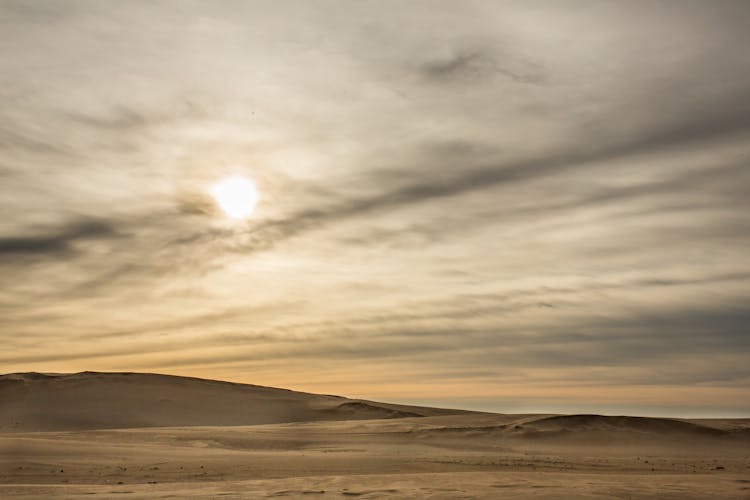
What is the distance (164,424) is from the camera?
6131 cm

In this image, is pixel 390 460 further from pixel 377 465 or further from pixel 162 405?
pixel 162 405

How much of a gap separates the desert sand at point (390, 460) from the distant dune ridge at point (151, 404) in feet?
5.41

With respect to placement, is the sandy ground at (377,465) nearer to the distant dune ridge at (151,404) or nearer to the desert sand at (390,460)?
the desert sand at (390,460)

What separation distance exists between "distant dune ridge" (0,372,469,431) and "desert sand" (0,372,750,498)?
1.65 meters

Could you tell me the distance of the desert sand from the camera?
15.1 meters

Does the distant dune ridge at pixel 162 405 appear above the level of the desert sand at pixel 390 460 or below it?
above

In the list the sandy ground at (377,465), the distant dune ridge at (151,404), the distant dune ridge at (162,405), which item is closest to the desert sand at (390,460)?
the sandy ground at (377,465)

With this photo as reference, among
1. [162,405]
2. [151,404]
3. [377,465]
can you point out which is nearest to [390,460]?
[377,465]

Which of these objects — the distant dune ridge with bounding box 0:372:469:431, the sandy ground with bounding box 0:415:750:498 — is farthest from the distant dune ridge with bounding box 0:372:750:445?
the sandy ground with bounding box 0:415:750:498

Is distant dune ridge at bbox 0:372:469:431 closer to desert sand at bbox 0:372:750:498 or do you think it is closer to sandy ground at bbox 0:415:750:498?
desert sand at bbox 0:372:750:498

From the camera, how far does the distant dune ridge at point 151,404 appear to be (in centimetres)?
5994

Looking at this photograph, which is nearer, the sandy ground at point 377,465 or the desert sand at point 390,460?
the sandy ground at point 377,465

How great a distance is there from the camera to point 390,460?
23.2 m

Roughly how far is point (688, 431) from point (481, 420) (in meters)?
12.6
